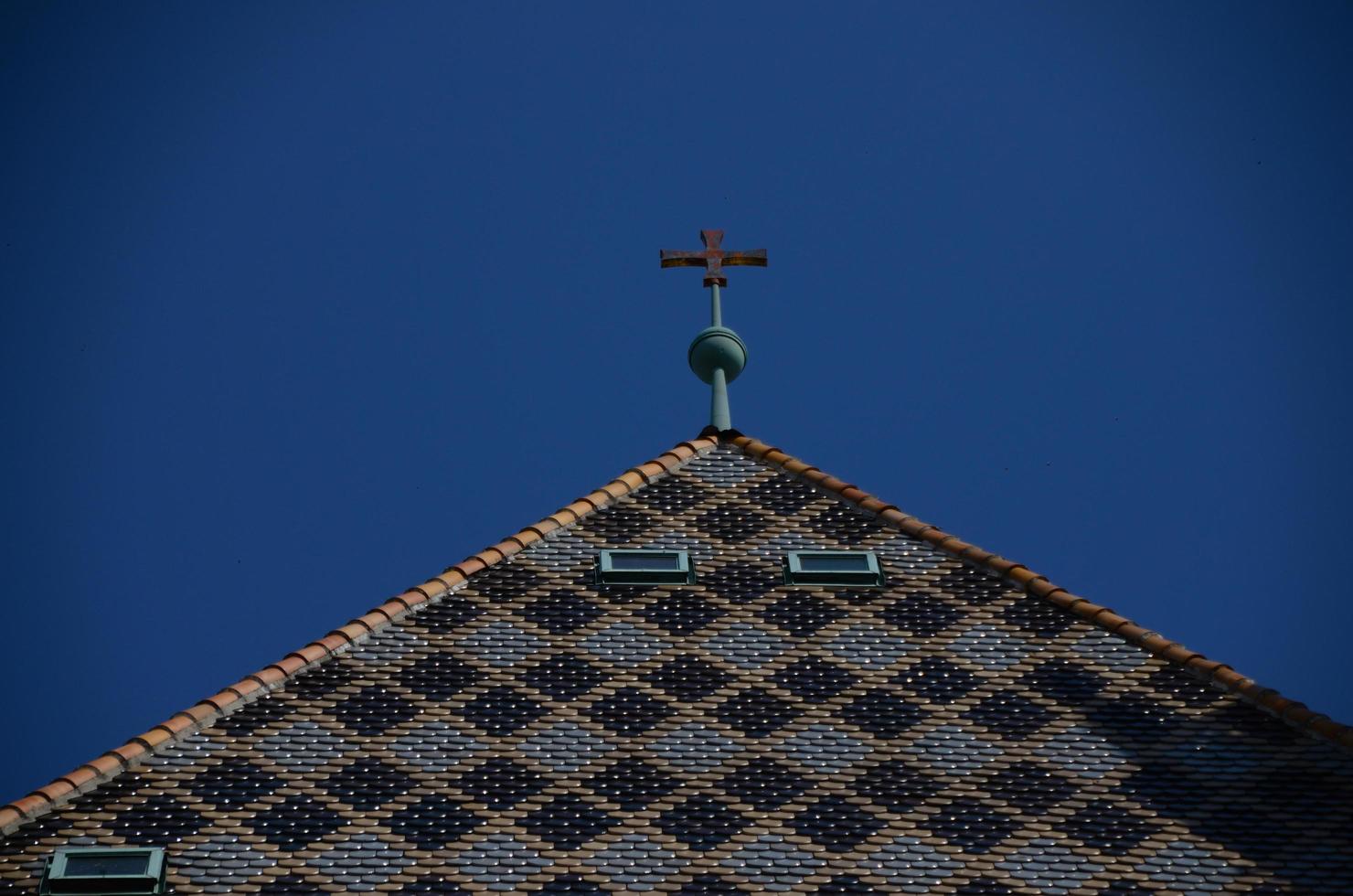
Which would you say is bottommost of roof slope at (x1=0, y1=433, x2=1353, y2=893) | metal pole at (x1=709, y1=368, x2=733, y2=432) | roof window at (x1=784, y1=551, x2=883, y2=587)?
roof slope at (x1=0, y1=433, x2=1353, y2=893)

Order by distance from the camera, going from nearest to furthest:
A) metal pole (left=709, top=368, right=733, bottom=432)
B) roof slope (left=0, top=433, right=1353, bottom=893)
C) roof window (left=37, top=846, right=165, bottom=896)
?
roof window (left=37, top=846, right=165, bottom=896)
roof slope (left=0, top=433, right=1353, bottom=893)
metal pole (left=709, top=368, right=733, bottom=432)

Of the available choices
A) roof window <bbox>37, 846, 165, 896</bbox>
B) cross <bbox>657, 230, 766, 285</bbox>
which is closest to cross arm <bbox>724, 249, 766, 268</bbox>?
cross <bbox>657, 230, 766, 285</bbox>

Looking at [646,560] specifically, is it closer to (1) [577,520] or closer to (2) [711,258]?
(1) [577,520]

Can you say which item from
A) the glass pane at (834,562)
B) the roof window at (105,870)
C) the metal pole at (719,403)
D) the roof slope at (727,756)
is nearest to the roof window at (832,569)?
the glass pane at (834,562)

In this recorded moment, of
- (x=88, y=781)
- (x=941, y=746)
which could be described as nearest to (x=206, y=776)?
(x=88, y=781)

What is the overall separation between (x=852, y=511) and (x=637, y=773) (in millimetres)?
3915

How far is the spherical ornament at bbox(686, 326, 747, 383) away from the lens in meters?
17.2

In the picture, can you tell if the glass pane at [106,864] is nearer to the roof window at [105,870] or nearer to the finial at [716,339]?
the roof window at [105,870]

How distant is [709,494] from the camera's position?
15.1 metres

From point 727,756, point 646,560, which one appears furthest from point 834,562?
point 727,756

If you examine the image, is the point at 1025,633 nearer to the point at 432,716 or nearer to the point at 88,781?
the point at 432,716

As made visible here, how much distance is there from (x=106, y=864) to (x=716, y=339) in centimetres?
758

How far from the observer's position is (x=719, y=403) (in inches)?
651

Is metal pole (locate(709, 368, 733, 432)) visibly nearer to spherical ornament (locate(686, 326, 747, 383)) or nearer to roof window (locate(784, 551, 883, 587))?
spherical ornament (locate(686, 326, 747, 383))
